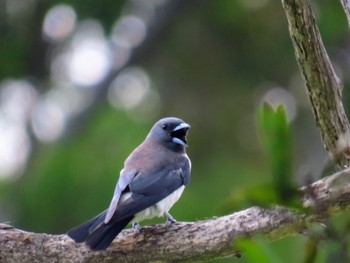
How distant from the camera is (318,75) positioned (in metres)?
3.53

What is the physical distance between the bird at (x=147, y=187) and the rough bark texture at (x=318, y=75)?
2.41 feet

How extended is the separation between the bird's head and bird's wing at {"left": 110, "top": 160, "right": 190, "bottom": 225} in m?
0.33

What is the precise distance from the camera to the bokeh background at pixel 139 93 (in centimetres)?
880

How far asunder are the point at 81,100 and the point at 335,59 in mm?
2847

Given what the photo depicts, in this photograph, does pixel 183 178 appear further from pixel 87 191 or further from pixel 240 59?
pixel 240 59

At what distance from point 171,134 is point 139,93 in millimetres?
5719

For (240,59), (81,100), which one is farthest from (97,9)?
(240,59)

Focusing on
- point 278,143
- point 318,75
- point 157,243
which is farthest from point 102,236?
point 278,143

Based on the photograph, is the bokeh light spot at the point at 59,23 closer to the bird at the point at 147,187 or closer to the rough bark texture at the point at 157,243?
the bird at the point at 147,187

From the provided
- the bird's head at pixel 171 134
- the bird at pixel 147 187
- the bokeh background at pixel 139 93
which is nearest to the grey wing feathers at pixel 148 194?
the bird at pixel 147 187

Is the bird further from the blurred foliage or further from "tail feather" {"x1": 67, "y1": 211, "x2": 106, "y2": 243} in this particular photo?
the blurred foliage

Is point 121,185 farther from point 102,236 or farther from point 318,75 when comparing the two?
point 318,75

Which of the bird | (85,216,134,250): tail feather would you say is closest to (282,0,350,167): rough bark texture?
the bird

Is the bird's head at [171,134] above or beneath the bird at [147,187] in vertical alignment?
above
